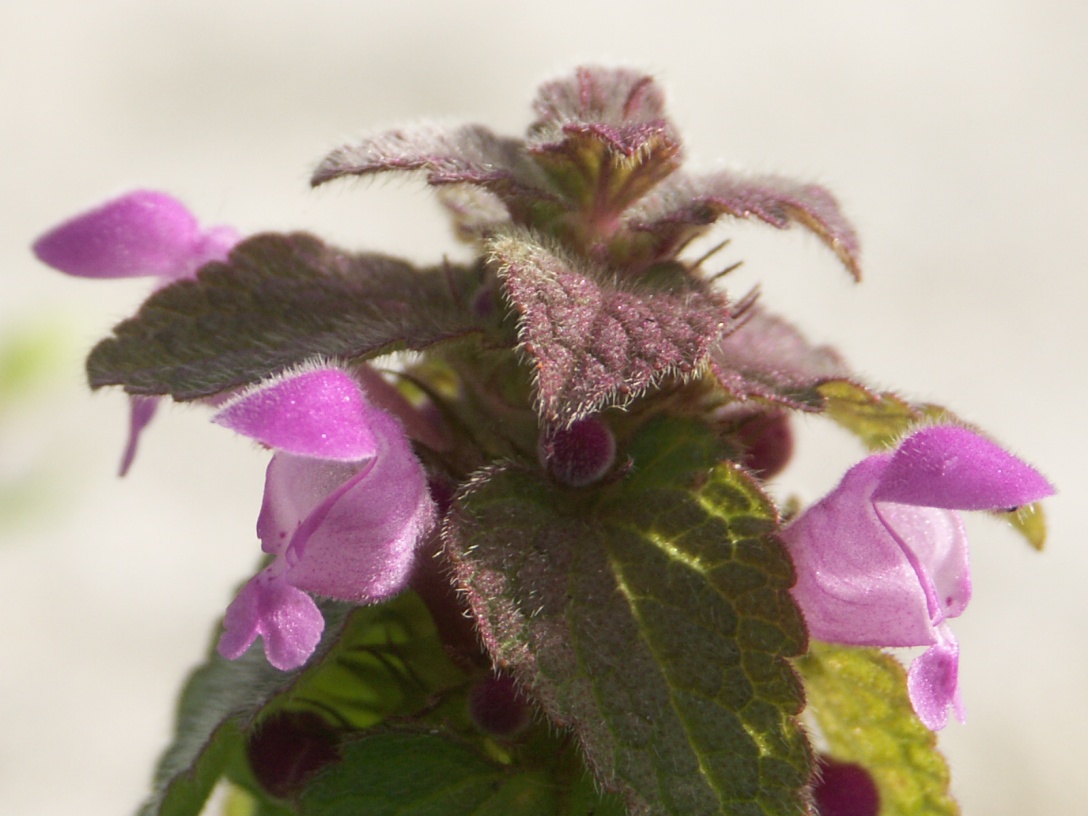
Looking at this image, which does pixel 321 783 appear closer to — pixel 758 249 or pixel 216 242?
pixel 216 242

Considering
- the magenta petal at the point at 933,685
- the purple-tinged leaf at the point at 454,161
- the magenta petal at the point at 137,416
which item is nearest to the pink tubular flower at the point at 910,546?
the magenta petal at the point at 933,685

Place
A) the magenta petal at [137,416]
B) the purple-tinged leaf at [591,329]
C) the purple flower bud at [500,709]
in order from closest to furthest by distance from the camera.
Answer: the purple-tinged leaf at [591,329], the purple flower bud at [500,709], the magenta petal at [137,416]

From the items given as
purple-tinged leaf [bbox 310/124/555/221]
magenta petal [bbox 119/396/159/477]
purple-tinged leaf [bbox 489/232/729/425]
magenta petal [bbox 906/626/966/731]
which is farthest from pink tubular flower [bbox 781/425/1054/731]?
magenta petal [bbox 119/396/159/477]

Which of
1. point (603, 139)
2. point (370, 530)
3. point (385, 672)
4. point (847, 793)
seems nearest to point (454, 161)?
point (603, 139)

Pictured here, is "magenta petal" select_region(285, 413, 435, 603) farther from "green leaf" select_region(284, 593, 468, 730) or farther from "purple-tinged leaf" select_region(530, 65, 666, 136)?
"purple-tinged leaf" select_region(530, 65, 666, 136)

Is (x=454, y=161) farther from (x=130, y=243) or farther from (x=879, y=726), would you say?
(x=879, y=726)

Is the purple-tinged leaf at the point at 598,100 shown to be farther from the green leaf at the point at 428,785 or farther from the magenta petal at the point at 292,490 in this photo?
the green leaf at the point at 428,785
